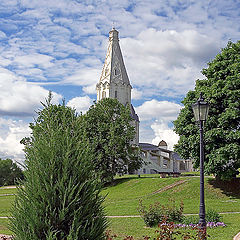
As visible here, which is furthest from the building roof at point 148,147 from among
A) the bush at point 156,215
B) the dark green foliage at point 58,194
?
the dark green foliage at point 58,194

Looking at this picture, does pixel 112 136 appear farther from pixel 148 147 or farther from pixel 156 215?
pixel 148 147

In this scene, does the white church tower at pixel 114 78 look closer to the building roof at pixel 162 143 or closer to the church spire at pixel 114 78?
the church spire at pixel 114 78

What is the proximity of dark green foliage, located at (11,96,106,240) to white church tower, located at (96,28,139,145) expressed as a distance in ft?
225

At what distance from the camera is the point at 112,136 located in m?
41.7

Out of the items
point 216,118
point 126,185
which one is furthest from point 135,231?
point 126,185

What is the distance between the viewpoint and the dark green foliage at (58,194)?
5.89m

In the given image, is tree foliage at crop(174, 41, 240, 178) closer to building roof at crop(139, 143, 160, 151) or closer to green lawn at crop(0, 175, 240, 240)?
green lawn at crop(0, 175, 240, 240)

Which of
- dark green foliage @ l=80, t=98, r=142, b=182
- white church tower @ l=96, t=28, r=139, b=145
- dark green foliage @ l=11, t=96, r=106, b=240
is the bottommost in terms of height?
dark green foliage @ l=11, t=96, r=106, b=240

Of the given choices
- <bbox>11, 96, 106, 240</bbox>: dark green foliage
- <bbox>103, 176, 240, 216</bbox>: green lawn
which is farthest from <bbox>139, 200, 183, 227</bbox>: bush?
<bbox>11, 96, 106, 240</bbox>: dark green foliage

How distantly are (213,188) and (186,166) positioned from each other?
5453cm

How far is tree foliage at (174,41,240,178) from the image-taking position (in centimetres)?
2403

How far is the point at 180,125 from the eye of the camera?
27.5 m

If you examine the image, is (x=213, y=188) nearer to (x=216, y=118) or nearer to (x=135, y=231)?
(x=216, y=118)

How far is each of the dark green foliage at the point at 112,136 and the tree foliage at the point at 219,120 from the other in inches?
612
